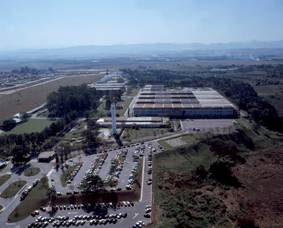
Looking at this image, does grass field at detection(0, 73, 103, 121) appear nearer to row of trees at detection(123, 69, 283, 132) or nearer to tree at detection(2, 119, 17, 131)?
tree at detection(2, 119, 17, 131)

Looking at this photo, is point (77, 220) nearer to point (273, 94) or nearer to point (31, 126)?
point (31, 126)

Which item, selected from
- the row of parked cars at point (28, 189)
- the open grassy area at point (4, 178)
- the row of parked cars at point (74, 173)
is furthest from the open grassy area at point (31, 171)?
the row of parked cars at point (74, 173)

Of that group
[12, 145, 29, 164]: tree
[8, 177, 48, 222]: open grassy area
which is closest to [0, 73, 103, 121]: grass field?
[12, 145, 29, 164]: tree

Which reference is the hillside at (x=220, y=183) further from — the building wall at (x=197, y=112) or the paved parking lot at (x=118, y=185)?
the building wall at (x=197, y=112)

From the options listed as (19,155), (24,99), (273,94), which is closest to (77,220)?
(19,155)

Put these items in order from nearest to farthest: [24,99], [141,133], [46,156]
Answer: [46,156], [141,133], [24,99]

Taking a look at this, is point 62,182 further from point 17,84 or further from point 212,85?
point 17,84

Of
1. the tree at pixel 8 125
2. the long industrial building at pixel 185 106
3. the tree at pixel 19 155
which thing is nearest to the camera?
the tree at pixel 19 155
